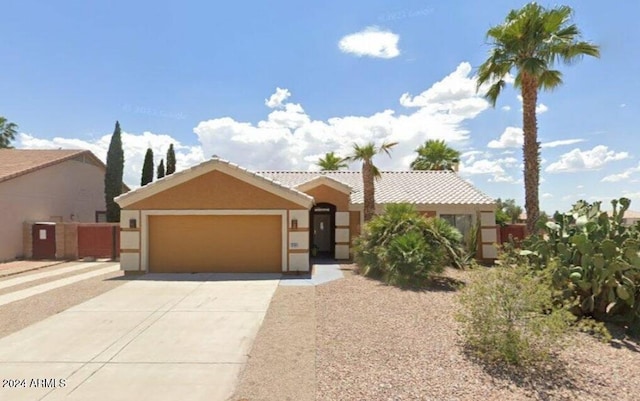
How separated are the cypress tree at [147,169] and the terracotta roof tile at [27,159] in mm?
4837

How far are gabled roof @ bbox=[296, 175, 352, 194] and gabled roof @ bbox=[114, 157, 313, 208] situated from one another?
165 inches

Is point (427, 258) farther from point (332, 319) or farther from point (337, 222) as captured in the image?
point (337, 222)

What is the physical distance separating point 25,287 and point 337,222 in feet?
39.6

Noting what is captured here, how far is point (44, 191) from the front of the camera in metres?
19.7

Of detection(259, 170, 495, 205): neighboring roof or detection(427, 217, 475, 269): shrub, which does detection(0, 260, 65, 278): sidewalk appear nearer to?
detection(259, 170, 495, 205): neighboring roof

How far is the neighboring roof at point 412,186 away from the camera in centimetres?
1823

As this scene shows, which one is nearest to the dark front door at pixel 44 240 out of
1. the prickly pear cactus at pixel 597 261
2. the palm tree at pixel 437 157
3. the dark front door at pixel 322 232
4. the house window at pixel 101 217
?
the house window at pixel 101 217

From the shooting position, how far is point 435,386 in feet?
15.4

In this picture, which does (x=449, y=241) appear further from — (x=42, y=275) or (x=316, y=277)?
(x=42, y=275)

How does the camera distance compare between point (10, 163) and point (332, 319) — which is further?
point (10, 163)

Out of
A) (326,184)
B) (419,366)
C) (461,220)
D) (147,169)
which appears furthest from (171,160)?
(419,366)

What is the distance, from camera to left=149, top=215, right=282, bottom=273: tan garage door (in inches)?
537

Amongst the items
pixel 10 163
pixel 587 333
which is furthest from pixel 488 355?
pixel 10 163

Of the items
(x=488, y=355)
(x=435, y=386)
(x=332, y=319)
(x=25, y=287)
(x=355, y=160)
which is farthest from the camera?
(x=355, y=160)
